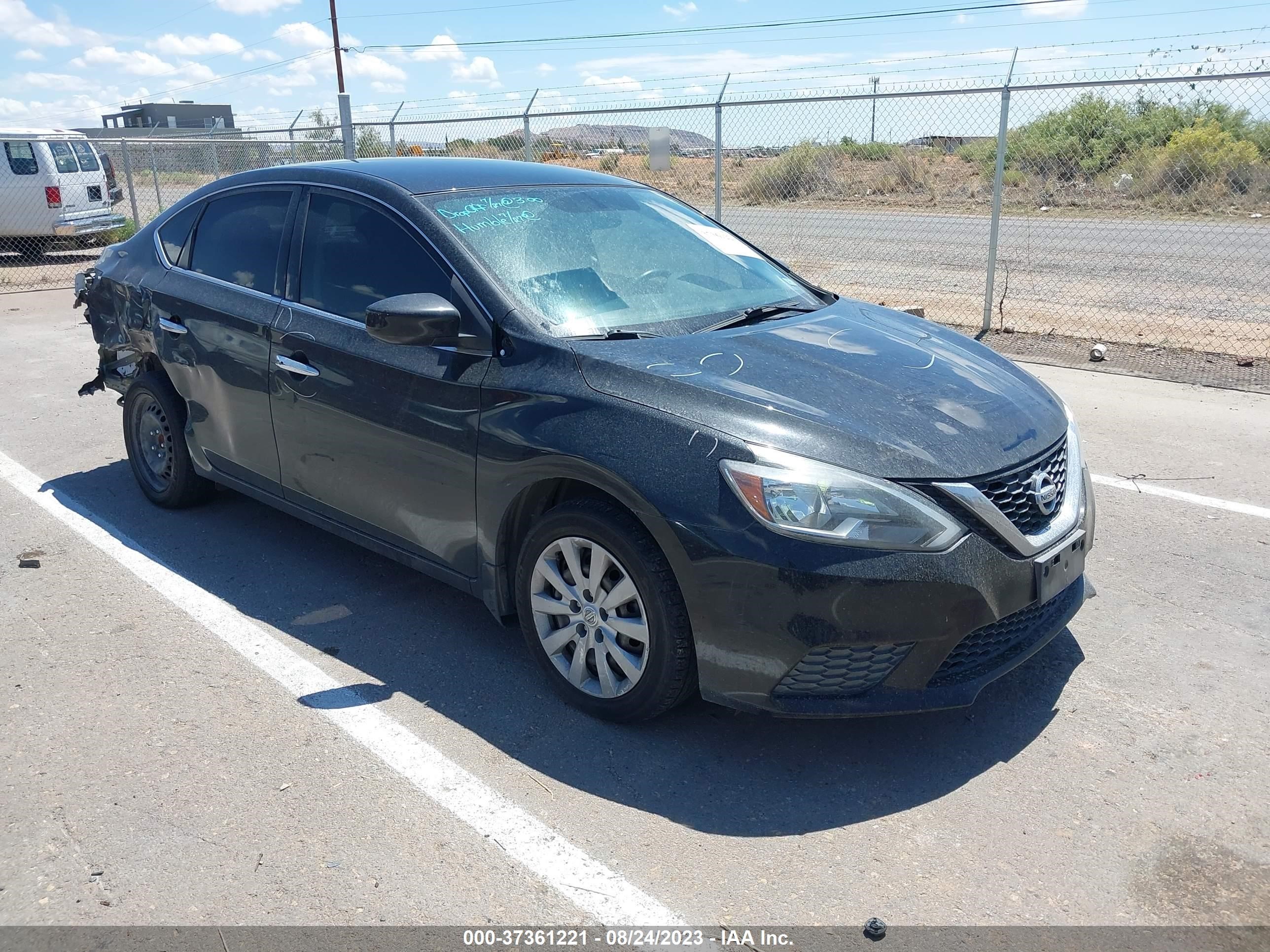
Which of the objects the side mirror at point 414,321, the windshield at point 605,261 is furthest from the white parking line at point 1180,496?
the side mirror at point 414,321

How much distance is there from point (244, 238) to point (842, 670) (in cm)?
339

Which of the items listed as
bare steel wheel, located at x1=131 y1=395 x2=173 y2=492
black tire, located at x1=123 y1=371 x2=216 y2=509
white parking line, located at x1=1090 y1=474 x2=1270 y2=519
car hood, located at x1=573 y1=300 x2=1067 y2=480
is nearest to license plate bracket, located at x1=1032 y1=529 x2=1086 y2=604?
car hood, located at x1=573 y1=300 x2=1067 y2=480

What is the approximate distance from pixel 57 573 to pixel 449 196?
258 centimetres

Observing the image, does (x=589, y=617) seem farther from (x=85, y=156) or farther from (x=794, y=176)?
(x=85, y=156)

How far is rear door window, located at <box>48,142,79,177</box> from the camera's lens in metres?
17.3

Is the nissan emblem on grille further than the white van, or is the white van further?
the white van

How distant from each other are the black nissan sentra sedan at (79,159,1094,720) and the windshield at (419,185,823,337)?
1 centimetres

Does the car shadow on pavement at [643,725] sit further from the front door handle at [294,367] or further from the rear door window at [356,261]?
the rear door window at [356,261]

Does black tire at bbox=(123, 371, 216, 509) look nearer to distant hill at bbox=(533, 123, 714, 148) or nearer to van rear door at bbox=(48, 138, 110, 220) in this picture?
distant hill at bbox=(533, 123, 714, 148)

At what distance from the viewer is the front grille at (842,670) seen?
120 inches

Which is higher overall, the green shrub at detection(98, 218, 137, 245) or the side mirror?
the side mirror

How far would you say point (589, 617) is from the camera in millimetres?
3455

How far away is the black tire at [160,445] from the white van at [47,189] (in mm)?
13614

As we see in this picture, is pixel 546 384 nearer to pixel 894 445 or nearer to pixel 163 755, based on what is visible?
pixel 894 445
